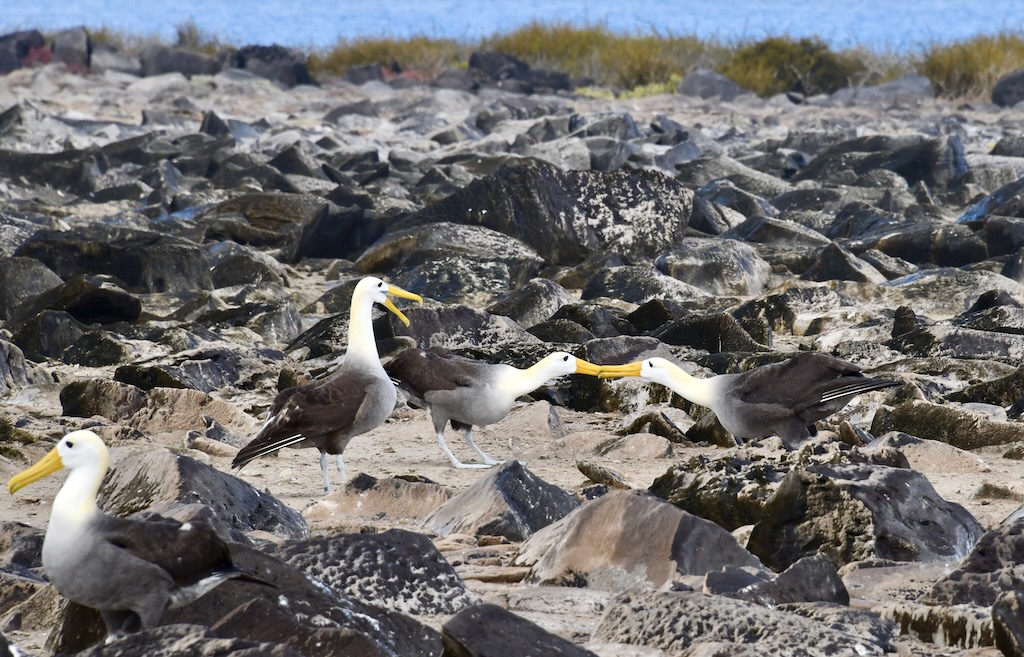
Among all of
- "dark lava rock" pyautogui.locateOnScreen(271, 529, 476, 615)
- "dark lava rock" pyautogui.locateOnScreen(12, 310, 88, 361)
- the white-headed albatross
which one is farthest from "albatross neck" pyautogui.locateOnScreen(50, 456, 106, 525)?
"dark lava rock" pyautogui.locateOnScreen(12, 310, 88, 361)

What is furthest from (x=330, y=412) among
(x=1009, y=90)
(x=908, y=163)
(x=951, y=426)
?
(x=1009, y=90)

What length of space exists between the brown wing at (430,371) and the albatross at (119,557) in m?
3.08

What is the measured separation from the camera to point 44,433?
670 cm

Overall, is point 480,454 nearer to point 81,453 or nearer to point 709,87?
point 81,453

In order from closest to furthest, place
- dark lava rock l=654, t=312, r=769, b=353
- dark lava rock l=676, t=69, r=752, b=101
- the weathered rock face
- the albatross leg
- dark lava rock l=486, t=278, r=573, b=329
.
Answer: the weathered rock face
the albatross leg
dark lava rock l=654, t=312, r=769, b=353
dark lava rock l=486, t=278, r=573, b=329
dark lava rock l=676, t=69, r=752, b=101

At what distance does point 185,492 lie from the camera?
4.59 metres

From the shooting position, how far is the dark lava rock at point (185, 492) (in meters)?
4.64

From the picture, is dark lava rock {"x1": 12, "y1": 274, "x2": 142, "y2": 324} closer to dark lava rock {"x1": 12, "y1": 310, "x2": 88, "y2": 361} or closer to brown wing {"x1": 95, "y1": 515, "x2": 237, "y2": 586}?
dark lava rock {"x1": 12, "y1": 310, "x2": 88, "y2": 361}

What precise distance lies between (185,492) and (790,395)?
8.51 feet

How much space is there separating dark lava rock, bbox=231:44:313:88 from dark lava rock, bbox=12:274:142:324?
24.3 metres

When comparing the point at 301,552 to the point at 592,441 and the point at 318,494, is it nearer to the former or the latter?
the point at 318,494

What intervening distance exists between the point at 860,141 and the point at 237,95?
15.7 metres

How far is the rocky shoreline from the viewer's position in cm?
367

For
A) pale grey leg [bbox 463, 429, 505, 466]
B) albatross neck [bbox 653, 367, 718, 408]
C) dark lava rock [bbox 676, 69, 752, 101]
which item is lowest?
dark lava rock [bbox 676, 69, 752, 101]
